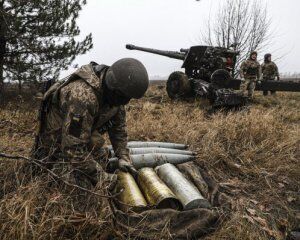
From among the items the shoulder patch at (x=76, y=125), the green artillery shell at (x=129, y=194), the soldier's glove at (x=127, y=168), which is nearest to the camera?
the shoulder patch at (x=76, y=125)

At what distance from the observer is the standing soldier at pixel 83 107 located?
3.55 metres

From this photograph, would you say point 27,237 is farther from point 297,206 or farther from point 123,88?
point 297,206

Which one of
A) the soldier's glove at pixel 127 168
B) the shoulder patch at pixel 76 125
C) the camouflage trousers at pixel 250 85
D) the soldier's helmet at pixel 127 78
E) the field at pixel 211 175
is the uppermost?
the soldier's helmet at pixel 127 78

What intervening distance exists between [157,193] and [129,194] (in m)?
0.26

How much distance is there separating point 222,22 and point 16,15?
32.5 feet

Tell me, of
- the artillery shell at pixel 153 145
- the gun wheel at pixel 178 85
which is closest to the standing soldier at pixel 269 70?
the gun wheel at pixel 178 85

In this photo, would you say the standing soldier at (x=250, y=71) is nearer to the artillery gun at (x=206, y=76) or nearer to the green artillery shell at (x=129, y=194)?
the artillery gun at (x=206, y=76)

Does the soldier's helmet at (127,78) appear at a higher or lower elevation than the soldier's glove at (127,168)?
higher

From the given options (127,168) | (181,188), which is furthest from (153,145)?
(181,188)

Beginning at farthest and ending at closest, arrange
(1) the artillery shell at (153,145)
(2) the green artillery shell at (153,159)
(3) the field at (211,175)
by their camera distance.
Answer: (1) the artillery shell at (153,145) → (2) the green artillery shell at (153,159) → (3) the field at (211,175)

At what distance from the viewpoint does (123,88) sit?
3.61 metres

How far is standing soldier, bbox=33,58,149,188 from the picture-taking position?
3.55 meters

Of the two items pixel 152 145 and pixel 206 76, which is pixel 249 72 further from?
pixel 152 145

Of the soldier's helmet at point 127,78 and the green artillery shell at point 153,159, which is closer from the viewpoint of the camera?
the soldier's helmet at point 127,78
